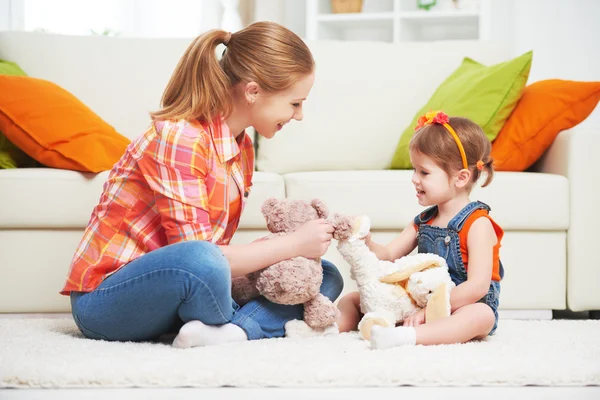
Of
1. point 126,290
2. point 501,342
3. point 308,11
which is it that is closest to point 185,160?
point 126,290

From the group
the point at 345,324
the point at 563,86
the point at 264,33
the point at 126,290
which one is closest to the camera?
the point at 126,290

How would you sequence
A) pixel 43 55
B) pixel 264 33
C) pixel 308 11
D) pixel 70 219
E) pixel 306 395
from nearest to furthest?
pixel 306 395 → pixel 264 33 → pixel 70 219 → pixel 43 55 → pixel 308 11

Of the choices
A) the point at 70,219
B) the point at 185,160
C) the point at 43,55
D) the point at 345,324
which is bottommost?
the point at 345,324

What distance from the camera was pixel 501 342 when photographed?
1.58 meters

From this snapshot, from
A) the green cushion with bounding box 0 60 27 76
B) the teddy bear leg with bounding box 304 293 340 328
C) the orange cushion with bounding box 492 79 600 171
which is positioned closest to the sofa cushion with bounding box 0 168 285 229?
the green cushion with bounding box 0 60 27 76

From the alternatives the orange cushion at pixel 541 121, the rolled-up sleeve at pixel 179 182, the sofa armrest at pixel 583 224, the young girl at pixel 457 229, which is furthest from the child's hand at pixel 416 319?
the orange cushion at pixel 541 121

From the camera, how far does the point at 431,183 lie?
5.56ft

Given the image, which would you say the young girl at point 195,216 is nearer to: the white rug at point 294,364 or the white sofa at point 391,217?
the white rug at point 294,364

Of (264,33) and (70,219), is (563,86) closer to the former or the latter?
(264,33)

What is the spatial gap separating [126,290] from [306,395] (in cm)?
46

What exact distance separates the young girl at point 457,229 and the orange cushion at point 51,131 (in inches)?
35.0

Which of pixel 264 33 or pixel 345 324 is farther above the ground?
pixel 264 33

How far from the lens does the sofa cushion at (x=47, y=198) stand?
2084 millimetres

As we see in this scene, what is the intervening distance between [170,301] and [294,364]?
30 cm
